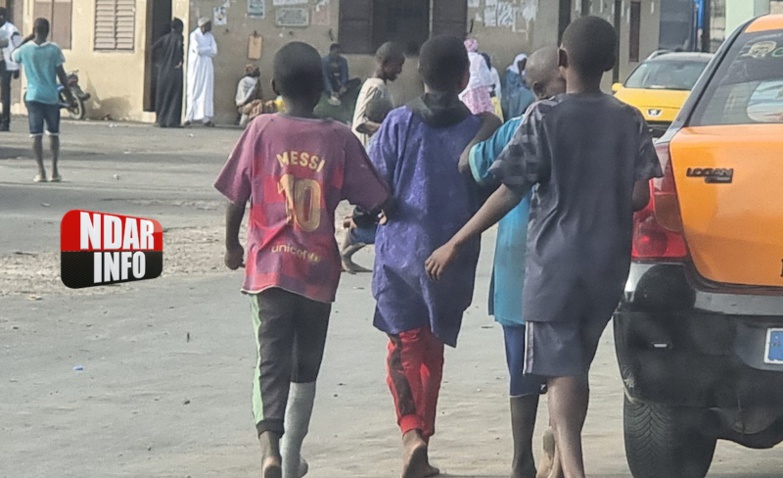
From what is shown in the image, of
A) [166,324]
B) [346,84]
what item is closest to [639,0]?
[346,84]

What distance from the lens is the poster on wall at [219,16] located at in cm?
3206

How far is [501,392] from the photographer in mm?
8047

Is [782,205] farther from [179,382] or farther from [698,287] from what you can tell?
[179,382]

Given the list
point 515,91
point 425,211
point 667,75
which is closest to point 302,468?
point 425,211

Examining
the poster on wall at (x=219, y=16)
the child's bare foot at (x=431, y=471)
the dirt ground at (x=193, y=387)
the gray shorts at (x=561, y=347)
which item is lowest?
the dirt ground at (x=193, y=387)

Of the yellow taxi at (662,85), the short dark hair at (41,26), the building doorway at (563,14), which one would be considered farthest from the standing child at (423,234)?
the building doorway at (563,14)

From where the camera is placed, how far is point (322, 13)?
32438 mm

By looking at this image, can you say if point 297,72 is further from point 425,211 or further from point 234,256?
point 425,211

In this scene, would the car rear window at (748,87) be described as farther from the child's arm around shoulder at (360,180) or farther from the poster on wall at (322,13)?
the poster on wall at (322,13)

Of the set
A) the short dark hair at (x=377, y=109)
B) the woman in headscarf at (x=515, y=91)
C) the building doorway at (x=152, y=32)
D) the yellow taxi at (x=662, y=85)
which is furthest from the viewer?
the building doorway at (x=152, y=32)

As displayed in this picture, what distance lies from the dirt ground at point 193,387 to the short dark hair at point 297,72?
56.2 inches

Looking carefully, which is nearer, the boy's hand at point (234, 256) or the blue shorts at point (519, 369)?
the boy's hand at point (234, 256)

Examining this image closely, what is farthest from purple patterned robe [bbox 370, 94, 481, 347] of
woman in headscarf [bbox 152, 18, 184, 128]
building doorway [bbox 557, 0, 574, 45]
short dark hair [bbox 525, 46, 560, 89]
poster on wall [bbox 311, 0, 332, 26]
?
building doorway [bbox 557, 0, 574, 45]

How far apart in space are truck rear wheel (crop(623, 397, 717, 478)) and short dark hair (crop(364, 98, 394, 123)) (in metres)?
4.79
